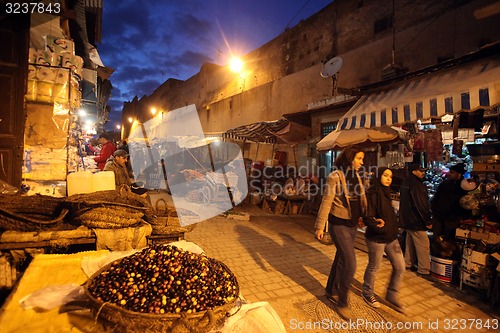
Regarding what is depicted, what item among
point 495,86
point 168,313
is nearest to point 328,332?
point 168,313

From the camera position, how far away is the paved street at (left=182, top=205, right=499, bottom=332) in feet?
11.6

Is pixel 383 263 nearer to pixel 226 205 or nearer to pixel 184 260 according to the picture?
pixel 184 260

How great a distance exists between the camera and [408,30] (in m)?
9.16

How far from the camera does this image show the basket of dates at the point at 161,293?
5.98 feet

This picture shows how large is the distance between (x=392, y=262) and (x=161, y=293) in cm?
339

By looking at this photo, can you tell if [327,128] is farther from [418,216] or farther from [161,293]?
[161,293]

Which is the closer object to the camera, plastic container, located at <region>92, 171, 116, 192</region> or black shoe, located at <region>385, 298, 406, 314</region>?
black shoe, located at <region>385, 298, 406, 314</region>

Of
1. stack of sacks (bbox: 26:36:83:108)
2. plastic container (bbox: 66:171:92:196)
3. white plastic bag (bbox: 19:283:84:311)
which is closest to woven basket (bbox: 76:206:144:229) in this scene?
plastic container (bbox: 66:171:92:196)

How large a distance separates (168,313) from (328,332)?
242cm

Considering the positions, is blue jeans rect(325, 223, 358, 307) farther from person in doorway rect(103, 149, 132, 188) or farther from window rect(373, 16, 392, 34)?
window rect(373, 16, 392, 34)

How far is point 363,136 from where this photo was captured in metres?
7.04

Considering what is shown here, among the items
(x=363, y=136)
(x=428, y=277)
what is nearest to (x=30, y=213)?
(x=428, y=277)

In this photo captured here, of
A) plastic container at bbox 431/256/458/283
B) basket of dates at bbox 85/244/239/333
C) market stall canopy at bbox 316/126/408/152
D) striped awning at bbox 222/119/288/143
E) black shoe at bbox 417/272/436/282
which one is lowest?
black shoe at bbox 417/272/436/282

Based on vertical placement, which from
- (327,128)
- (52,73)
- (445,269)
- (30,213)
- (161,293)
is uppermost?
(52,73)
